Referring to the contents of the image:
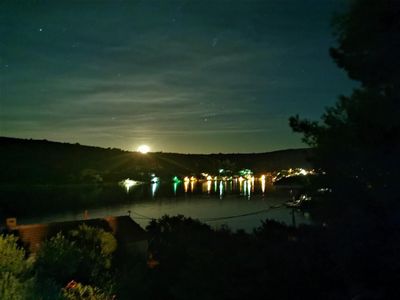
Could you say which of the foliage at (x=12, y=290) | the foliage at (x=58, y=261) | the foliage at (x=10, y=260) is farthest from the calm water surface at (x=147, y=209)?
the foliage at (x=12, y=290)

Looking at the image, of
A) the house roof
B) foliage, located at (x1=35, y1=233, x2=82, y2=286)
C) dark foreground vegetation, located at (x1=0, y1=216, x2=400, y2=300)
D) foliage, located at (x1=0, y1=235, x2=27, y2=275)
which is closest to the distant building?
the house roof

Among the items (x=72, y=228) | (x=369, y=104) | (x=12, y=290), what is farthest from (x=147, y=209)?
(x=369, y=104)

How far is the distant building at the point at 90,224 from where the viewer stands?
87.1 feet

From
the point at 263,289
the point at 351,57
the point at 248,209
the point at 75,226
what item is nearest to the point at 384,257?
the point at 263,289

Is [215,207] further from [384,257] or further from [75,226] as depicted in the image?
[384,257]

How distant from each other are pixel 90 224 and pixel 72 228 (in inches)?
53.0

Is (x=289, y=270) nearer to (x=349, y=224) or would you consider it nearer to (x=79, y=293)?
(x=349, y=224)

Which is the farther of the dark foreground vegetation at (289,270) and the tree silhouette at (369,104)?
the tree silhouette at (369,104)

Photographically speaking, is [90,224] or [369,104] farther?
[90,224]

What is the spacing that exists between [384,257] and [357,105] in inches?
137

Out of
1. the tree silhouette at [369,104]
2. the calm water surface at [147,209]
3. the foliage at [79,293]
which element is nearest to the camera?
the tree silhouette at [369,104]

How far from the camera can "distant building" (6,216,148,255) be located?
26562 millimetres

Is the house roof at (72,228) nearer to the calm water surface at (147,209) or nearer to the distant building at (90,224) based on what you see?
the distant building at (90,224)

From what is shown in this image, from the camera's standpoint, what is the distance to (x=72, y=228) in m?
28.9
